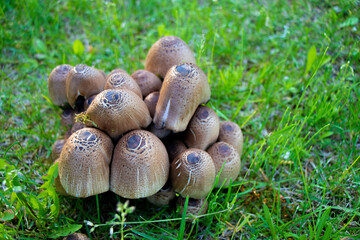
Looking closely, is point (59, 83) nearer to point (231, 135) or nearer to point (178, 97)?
point (178, 97)

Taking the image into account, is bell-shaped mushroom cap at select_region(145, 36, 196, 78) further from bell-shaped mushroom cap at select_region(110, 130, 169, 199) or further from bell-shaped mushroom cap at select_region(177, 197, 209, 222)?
bell-shaped mushroom cap at select_region(177, 197, 209, 222)

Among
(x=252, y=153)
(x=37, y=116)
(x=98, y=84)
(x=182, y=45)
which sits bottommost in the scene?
(x=252, y=153)

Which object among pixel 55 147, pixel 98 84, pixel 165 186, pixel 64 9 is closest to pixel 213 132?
pixel 165 186

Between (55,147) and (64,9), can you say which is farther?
(64,9)

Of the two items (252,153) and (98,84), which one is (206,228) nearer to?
(252,153)

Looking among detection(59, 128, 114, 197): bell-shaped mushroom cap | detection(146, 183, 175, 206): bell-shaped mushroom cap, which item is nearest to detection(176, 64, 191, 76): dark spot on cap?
detection(59, 128, 114, 197): bell-shaped mushroom cap

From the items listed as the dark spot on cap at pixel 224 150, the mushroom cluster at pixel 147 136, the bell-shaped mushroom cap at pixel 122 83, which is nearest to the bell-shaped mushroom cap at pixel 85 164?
the mushroom cluster at pixel 147 136

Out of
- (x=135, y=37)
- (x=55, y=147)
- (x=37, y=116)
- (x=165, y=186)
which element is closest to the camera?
(x=165, y=186)

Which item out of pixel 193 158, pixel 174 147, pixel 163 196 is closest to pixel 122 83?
pixel 174 147
